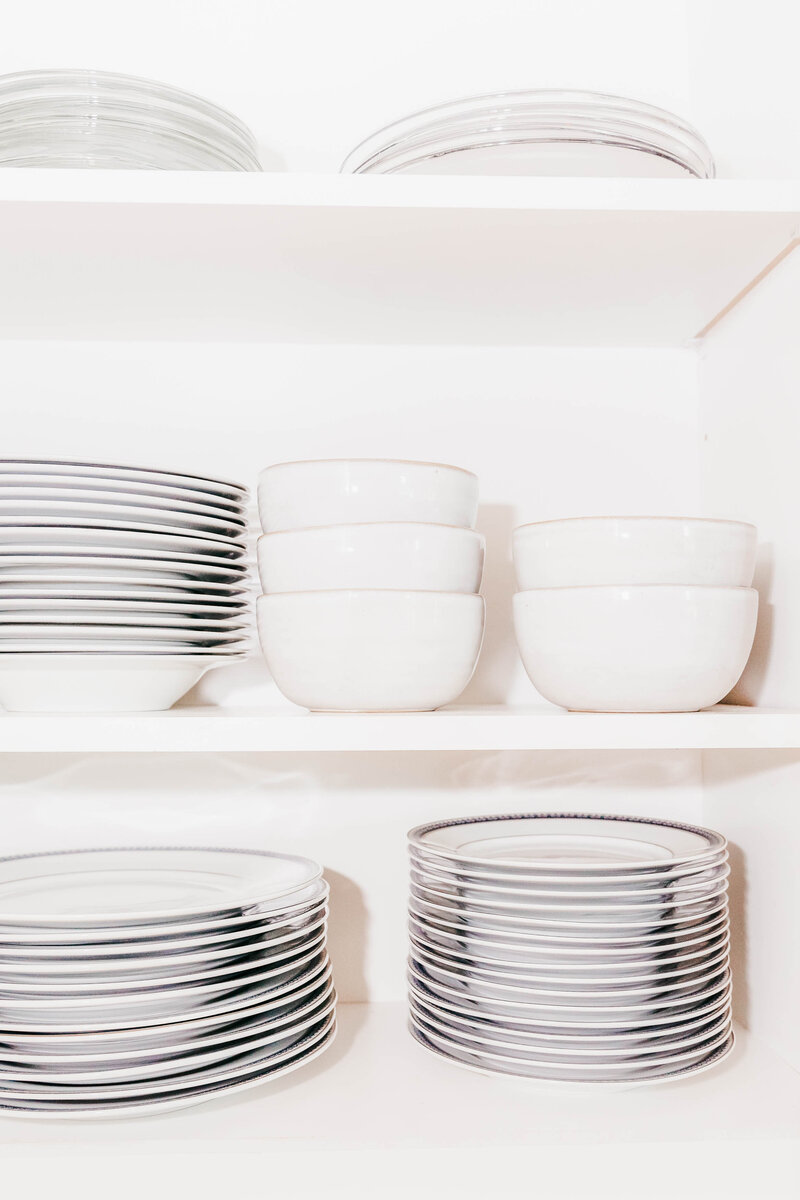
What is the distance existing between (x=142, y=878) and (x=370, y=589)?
36 centimetres

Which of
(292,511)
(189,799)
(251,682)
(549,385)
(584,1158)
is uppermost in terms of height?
(549,385)

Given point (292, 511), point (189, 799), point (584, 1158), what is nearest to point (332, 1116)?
point (584, 1158)

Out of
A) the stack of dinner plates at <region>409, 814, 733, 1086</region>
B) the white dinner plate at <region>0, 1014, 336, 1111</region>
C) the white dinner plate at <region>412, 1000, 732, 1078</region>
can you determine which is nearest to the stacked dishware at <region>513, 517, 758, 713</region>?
the stack of dinner plates at <region>409, 814, 733, 1086</region>

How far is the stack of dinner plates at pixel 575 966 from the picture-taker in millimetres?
757

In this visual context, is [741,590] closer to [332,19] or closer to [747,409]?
[747,409]

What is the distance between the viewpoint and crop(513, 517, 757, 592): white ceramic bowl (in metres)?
0.74

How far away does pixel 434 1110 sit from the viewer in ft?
2.47

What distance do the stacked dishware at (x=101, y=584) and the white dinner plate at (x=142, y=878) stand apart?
17 cm

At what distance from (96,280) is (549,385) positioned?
44cm

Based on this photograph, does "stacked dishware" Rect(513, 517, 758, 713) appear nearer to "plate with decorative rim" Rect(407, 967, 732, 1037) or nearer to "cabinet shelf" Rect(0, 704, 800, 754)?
"cabinet shelf" Rect(0, 704, 800, 754)

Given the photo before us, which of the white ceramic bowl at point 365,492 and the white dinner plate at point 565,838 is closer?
the white ceramic bowl at point 365,492

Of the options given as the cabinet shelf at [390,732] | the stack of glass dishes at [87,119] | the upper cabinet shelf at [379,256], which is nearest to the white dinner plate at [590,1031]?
the cabinet shelf at [390,732]

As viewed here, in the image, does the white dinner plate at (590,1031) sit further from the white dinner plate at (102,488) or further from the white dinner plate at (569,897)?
the white dinner plate at (102,488)

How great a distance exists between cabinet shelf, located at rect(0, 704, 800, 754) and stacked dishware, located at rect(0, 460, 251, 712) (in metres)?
0.05
